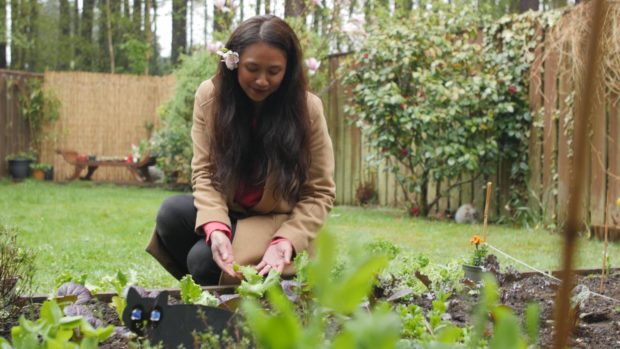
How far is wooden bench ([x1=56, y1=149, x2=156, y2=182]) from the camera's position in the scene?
1223 cm

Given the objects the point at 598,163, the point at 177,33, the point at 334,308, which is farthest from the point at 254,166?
the point at 177,33

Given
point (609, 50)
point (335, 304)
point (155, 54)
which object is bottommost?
point (335, 304)

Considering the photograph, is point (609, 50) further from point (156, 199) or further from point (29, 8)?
point (29, 8)

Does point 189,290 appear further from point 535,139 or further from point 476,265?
point 535,139

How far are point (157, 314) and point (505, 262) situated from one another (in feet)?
9.82

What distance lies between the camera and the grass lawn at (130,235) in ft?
12.6

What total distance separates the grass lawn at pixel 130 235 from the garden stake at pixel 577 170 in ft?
7.05

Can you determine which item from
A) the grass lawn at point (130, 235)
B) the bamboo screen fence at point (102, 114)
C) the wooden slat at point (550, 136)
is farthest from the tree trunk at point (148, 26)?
the wooden slat at point (550, 136)

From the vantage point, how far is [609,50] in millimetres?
5137

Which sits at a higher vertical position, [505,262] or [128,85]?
[128,85]

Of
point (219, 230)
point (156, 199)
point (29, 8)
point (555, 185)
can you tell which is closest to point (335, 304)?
point (219, 230)

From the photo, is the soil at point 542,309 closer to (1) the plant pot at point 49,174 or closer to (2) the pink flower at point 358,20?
(2) the pink flower at point 358,20

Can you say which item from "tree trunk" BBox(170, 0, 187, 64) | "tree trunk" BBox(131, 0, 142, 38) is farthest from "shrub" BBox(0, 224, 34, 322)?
"tree trunk" BBox(131, 0, 142, 38)

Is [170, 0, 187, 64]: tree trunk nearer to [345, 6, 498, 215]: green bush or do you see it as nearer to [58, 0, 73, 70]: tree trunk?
[58, 0, 73, 70]: tree trunk
